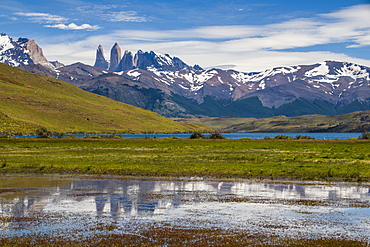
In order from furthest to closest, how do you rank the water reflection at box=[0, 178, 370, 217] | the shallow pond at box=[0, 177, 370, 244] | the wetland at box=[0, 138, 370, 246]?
the water reflection at box=[0, 178, 370, 217], the shallow pond at box=[0, 177, 370, 244], the wetland at box=[0, 138, 370, 246]

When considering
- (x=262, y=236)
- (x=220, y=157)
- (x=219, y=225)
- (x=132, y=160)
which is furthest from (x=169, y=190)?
(x=220, y=157)

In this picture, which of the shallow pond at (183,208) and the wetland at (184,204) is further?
the shallow pond at (183,208)

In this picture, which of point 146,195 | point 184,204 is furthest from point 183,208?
point 146,195

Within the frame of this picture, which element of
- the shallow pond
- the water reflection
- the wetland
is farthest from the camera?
the water reflection

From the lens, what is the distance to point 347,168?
5075 cm

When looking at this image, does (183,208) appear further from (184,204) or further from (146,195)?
(146,195)

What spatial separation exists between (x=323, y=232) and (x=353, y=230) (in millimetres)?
1750

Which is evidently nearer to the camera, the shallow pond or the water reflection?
the shallow pond

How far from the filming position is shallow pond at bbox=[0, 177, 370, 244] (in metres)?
23.3

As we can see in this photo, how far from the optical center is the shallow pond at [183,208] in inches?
917

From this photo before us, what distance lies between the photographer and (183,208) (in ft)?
95.2

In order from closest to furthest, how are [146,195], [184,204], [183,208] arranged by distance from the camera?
[183,208] < [184,204] < [146,195]

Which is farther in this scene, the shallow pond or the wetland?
the shallow pond

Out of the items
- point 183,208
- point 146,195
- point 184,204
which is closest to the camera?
point 183,208
